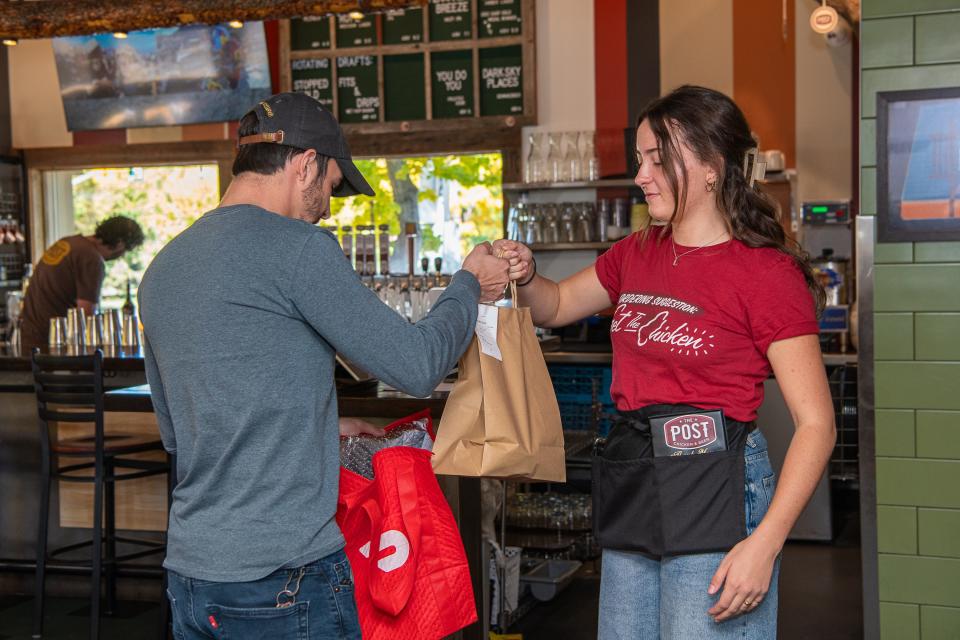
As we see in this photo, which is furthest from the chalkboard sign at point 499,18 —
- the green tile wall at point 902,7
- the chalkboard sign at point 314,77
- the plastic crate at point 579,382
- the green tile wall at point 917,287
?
the green tile wall at point 917,287

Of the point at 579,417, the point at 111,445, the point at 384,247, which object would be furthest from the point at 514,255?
the point at 384,247

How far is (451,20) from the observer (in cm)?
699

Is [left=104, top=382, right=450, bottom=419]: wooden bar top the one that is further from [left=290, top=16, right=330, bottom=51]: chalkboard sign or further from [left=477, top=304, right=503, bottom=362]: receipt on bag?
[left=290, top=16, right=330, bottom=51]: chalkboard sign

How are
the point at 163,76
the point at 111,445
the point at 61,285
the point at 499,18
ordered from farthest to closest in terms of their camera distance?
the point at 163,76 < the point at 499,18 < the point at 61,285 < the point at 111,445

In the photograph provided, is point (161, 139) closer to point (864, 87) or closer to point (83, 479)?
point (83, 479)

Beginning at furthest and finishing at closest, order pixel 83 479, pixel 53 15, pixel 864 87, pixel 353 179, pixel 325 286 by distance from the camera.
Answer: pixel 53 15, pixel 83 479, pixel 864 87, pixel 353 179, pixel 325 286

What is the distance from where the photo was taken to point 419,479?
7.06ft

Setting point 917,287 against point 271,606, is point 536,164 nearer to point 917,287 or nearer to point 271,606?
point 917,287

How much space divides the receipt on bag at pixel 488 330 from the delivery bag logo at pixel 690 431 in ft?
1.34

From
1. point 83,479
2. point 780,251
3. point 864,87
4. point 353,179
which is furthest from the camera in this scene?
point 83,479

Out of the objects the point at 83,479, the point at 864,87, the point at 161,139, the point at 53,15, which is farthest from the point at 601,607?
the point at 161,139

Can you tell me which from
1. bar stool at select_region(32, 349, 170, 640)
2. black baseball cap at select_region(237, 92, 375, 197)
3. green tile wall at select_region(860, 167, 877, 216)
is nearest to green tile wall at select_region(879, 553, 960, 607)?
green tile wall at select_region(860, 167, 877, 216)

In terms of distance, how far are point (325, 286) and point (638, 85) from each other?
5.41 meters

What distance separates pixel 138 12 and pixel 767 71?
3.77m
